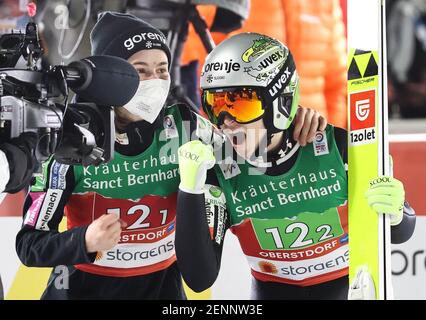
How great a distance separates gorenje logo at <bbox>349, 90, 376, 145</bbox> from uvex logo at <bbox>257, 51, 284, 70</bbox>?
22cm

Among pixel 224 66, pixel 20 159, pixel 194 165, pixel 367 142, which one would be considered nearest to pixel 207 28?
pixel 224 66

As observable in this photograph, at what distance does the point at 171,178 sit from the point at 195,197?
18 centimetres

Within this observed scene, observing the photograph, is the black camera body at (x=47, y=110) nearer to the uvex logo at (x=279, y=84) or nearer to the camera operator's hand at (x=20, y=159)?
the camera operator's hand at (x=20, y=159)

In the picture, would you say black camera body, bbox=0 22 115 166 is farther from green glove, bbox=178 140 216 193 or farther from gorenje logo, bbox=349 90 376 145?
gorenje logo, bbox=349 90 376 145

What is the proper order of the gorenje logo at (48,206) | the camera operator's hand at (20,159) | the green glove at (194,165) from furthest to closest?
the gorenje logo at (48,206) < the green glove at (194,165) < the camera operator's hand at (20,159)

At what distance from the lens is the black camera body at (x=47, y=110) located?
6.54ft

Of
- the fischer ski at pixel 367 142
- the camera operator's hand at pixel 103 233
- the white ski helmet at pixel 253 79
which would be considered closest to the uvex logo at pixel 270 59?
the white ski helmet at pixel 253 79

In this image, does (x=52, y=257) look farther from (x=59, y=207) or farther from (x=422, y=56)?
(x=422, y=56)

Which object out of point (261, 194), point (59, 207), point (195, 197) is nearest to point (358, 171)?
point (261, 194)

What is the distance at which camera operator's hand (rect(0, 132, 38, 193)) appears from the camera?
1.91 meters

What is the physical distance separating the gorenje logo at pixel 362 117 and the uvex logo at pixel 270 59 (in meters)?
0.22

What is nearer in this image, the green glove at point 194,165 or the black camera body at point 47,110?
the black camera body at point 47,110

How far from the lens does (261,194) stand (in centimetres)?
251

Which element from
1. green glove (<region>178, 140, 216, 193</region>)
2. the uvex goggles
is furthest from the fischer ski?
green glove (<region>178, 140, 216, 193</region>)
